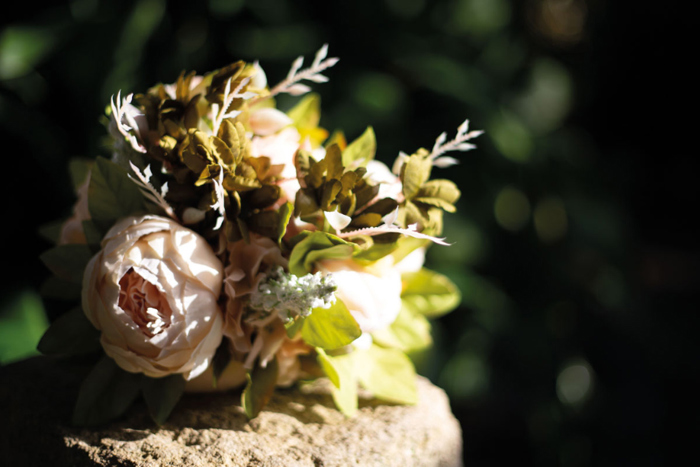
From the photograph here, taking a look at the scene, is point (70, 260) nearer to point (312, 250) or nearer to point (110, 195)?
point (110, 195)

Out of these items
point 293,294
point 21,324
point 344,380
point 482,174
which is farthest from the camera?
point 482,174

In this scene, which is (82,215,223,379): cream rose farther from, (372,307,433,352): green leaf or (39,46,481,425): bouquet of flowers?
(372,307,433,352): green leaf

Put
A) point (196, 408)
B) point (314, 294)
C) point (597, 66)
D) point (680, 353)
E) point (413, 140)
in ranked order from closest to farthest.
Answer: point (314, 294) < point (196, 408) < point (413, 140) < point (680, 353) < point (597, 66)

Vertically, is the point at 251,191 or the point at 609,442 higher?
the point at 251,191

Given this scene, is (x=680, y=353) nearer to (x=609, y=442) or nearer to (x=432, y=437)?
(x=609, y=442)

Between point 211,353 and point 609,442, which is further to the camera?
point 609,442

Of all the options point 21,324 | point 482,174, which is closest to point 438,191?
point 482,174

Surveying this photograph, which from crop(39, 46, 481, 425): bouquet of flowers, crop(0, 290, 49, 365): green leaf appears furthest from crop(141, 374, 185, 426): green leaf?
crop(0, 290, 49, 365): green leaf

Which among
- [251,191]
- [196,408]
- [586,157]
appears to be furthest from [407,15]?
[196,408]
